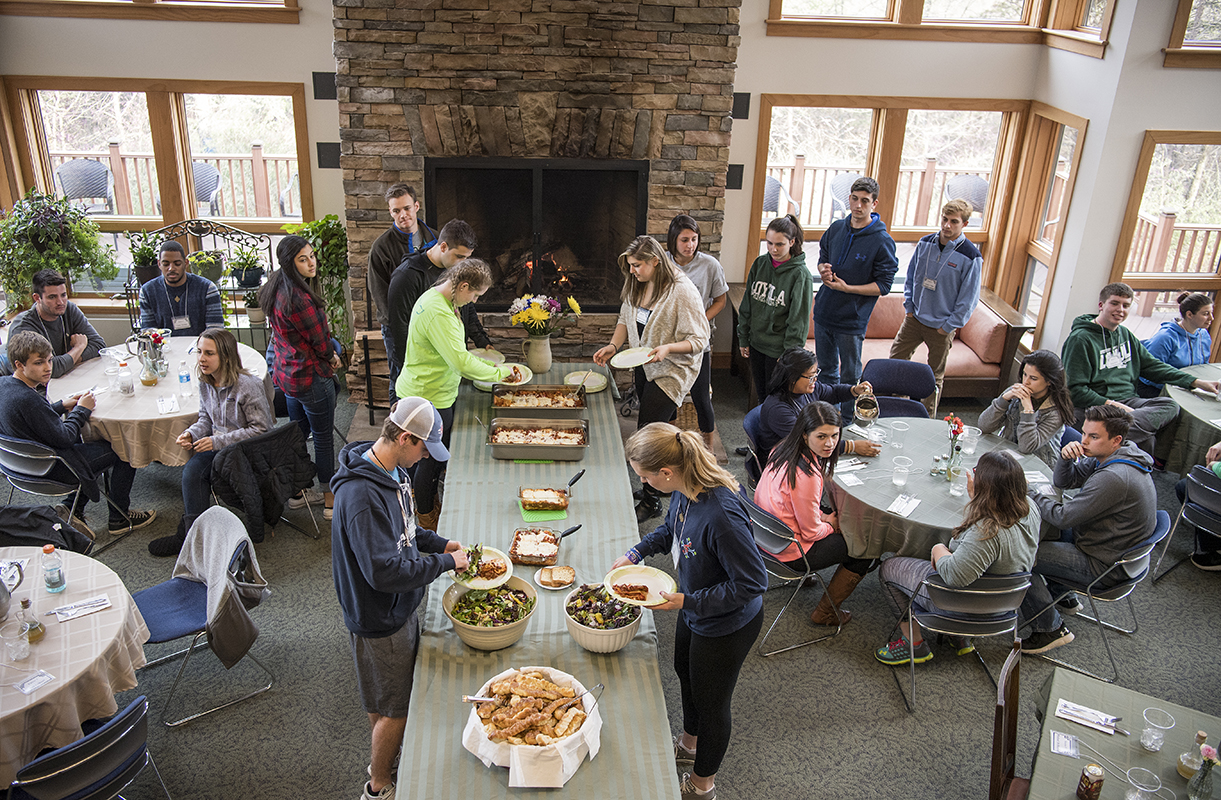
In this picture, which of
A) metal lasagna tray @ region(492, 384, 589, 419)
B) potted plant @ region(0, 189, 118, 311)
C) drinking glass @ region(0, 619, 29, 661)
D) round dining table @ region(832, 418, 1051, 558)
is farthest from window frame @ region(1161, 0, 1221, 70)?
potted plant @ region(0, 189, 118, 311)

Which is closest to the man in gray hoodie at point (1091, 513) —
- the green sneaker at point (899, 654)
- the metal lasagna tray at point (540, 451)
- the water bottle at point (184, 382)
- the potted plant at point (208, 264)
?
the green sneaker at point (899, 654)

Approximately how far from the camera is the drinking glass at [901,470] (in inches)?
174

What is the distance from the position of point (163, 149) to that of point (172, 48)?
2.58 ft

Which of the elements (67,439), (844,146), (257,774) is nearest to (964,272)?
(844,146)

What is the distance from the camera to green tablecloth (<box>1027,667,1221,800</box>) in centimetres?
266

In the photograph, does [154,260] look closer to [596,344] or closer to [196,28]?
[196,28]

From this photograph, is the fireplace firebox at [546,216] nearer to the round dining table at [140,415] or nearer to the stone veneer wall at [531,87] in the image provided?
the stone veneer wall at [531,87]

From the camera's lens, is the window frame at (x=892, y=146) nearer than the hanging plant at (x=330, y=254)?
No

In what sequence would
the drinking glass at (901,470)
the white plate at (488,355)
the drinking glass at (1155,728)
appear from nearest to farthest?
the drinking glass at (1155,728), the drinking glass at (901,470), the white plate at (488,355)

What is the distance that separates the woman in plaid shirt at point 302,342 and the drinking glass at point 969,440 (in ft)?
11.3

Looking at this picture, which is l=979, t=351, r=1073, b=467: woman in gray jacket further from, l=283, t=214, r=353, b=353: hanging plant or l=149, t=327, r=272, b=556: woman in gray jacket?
l=283, t=214, r=353, b=353: hanging plant

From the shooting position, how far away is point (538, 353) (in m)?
4.98

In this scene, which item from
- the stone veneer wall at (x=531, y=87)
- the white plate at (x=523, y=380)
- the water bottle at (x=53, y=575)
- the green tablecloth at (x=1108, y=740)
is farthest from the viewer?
the stone veneer wall at (x=531, y=87)

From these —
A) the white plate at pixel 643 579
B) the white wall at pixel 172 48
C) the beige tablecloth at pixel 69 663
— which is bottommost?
the beige tablecloth at pixel 69 663
